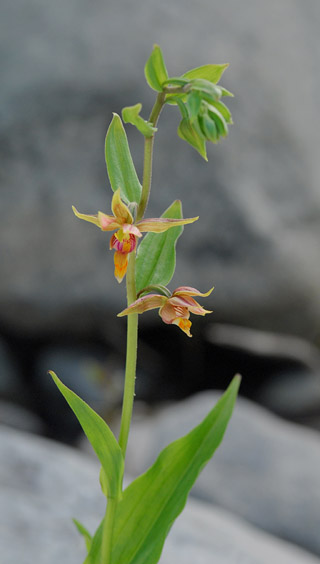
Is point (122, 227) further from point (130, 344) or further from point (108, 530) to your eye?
point (108, 530)

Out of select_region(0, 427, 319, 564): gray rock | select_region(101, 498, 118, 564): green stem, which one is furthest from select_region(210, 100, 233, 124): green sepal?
select_region(0, 427, 319, 564): gray rock

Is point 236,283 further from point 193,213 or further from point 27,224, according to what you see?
point 27,224

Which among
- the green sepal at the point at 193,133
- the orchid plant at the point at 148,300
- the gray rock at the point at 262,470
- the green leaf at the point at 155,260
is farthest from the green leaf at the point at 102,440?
the gray rock at the point at 262,470

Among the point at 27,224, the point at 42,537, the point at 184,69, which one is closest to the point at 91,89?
the point at 184,69

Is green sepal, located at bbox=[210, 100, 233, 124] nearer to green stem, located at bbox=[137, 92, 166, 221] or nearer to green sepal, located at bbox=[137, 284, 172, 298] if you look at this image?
green stem, located at bbox=[137, 92, 166, 221]

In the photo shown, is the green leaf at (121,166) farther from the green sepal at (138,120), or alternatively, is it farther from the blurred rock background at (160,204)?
the blurred rock background at (160,204)

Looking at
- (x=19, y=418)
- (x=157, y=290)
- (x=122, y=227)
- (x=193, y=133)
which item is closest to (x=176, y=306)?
(x=157, y=290)
